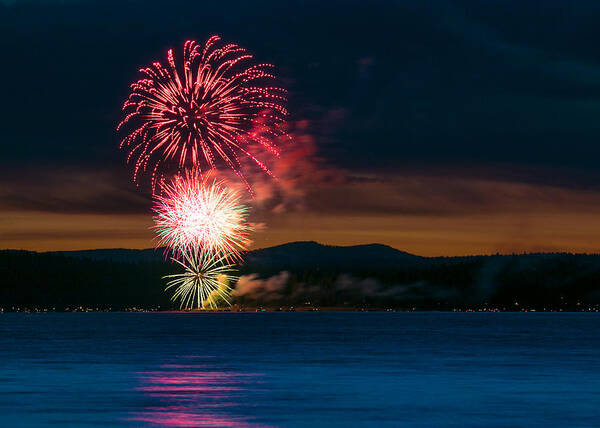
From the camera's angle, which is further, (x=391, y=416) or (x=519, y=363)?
(x=519, y=363)

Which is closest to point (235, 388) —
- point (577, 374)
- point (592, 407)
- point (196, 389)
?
point (196, 389)

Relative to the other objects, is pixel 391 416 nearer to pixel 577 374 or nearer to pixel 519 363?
pixel 577 374

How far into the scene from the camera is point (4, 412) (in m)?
50.5

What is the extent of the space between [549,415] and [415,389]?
16.0 m

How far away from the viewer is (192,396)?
6025 centimetres

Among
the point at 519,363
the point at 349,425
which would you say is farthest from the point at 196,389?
the point at 519,363

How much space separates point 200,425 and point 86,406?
10.6 metres

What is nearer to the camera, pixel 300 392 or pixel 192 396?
pixel 192 396

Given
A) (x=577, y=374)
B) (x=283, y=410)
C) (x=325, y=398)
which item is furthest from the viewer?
(x=577, y=374)

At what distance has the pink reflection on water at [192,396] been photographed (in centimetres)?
4812

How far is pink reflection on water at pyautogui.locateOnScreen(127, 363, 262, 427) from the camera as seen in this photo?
48.1m

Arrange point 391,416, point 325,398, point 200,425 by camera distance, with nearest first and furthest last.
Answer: point 200,425, point 391,416, point 325,398

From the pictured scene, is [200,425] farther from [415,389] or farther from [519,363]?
[519,363]

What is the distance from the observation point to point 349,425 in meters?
46.1
